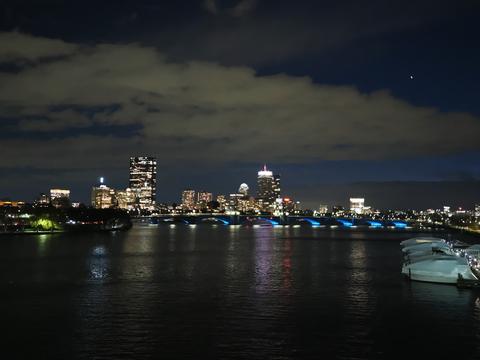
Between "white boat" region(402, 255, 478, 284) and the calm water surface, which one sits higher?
"white boat" region(402, 255, 478, 284)

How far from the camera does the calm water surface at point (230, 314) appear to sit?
32.7 m

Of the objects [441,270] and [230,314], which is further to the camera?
[441,270]

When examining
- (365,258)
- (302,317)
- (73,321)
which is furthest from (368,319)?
(365,258)

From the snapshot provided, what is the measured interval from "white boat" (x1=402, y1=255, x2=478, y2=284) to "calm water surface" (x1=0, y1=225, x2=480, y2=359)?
1.30 m

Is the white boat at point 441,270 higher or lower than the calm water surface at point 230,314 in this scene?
higher

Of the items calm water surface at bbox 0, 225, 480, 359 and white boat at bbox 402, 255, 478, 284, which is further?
white boat at bbox 402, 255, 478, 284

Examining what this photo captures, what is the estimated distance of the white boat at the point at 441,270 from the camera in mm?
57188

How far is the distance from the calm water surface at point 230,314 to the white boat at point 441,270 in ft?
4.28

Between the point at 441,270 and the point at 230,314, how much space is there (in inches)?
1048

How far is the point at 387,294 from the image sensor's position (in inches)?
2101

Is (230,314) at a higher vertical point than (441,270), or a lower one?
lower

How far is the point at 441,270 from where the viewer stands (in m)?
58.6

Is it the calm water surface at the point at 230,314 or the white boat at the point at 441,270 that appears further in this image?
the white boat at the point at 441,270

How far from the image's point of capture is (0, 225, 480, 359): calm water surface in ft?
107
